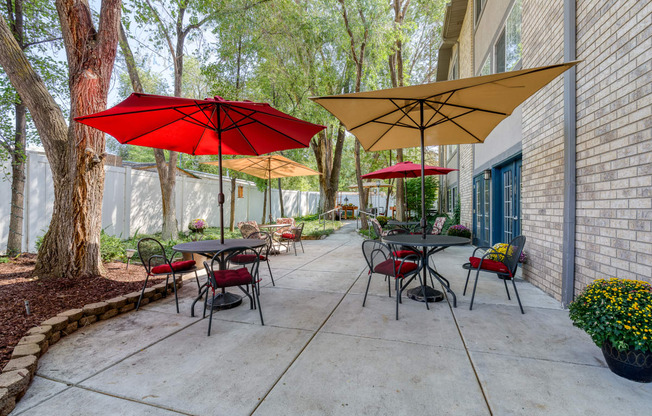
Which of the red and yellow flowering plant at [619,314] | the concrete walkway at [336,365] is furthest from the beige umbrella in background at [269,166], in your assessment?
the red and yellow flowering plant at [619,314]

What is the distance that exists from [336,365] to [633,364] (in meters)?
2.07

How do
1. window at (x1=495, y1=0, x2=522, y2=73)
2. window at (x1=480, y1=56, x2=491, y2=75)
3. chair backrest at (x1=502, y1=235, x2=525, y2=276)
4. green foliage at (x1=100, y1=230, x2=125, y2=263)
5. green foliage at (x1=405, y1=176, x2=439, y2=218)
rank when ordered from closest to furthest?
chair backrest at (x1=502, y1=235, x2=525, y2=276) < green foliage at (x1=100, y1=230, x2=125, y2=263) < window at (x1=495, y1=0, x2=522, y2=73) < window at (x1=480, y1=56, x2=491, y2=75) < green foliage at (x1=405, y1=176, x2=439, y2=218)

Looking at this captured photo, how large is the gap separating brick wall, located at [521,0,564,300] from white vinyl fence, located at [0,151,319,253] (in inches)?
342

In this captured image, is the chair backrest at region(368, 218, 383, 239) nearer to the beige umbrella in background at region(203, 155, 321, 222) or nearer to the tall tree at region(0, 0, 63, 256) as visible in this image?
the beige umbrella in background at region(203, 155, 321, 222)

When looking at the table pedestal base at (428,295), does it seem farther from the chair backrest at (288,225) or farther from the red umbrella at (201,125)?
the chair backrest at (288,225)

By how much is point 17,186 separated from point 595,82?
8.95 m

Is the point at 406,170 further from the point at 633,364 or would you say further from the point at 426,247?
the point at 633,364

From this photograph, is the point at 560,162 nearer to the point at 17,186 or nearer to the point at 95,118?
the point at 95,118

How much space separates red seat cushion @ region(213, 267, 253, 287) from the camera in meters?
3.18

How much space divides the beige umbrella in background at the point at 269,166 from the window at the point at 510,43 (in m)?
5.10

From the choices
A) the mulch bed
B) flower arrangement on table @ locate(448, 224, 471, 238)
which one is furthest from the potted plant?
flower arrangement on table @ locate(448, 224, 471, 238)

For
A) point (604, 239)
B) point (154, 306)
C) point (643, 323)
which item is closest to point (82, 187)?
point (154, 306)

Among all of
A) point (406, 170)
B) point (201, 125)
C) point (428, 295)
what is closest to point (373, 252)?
point (428, 295)

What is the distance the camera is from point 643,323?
6.56 feet
